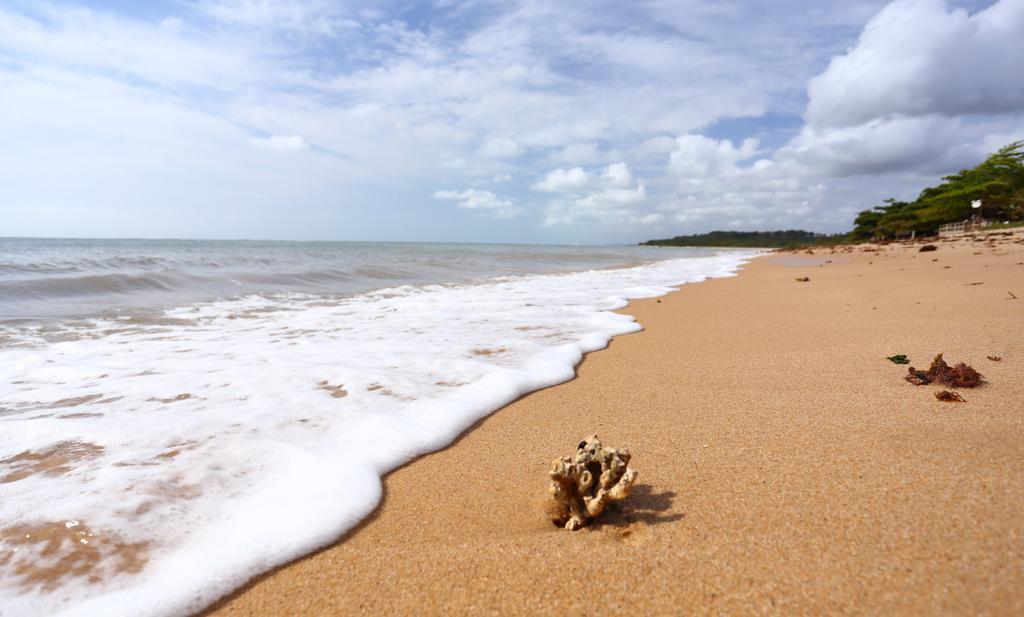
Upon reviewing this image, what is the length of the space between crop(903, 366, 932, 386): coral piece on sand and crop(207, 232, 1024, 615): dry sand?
0.09 meters

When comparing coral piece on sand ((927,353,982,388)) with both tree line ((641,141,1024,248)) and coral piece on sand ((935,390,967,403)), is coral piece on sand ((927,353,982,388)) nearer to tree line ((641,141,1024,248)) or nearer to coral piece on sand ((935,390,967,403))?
coral piece on sand ((935,390,967,403))

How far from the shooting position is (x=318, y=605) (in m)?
1.34

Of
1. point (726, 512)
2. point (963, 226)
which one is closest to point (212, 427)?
point (726, 512)

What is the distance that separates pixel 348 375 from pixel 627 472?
2.39 meters

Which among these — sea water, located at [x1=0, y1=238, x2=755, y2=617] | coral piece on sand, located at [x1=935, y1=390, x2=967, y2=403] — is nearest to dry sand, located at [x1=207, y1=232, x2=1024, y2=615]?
coral piece on sand, located at [x1=935, y1=390, x2=967, y2=403]

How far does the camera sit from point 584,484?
1.55 meters

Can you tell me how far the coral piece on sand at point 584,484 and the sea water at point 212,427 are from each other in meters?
0.72

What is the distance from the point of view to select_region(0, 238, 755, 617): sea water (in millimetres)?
1524

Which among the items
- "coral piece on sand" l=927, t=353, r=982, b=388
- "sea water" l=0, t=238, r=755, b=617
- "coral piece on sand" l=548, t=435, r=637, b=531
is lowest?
"sea water" l=0, t=238, r=755, b=617

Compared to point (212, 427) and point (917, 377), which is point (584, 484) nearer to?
point (212, 427)

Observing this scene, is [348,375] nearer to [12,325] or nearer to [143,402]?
[143,402]

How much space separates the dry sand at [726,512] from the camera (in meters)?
1.17

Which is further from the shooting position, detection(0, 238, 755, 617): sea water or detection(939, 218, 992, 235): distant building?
detection(939, 218, 992, 235): distant building

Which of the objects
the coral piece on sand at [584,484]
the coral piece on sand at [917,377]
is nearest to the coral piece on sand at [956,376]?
the coral piece on sand at [917,377]
